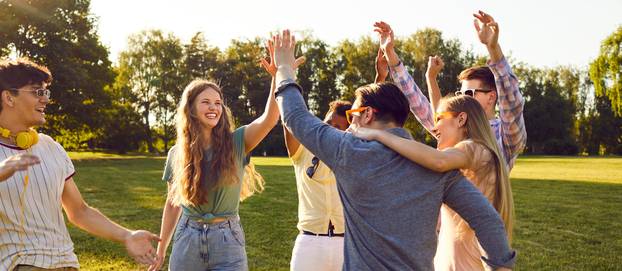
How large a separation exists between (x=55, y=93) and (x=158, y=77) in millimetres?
31098

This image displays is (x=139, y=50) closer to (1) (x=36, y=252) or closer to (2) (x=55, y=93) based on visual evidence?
(2) (x=55, y=93)

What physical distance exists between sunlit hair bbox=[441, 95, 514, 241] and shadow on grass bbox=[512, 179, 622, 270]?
19.0ft

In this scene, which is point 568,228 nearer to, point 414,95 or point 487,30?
point 414,95

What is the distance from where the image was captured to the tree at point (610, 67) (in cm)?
4344

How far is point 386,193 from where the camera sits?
2.69 meters

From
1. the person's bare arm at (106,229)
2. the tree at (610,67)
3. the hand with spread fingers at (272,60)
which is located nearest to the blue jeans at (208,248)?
the person's bare arm at (106,229)

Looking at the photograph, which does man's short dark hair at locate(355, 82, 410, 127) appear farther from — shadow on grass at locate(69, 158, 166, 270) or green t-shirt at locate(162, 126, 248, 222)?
shadow on grass at locate(69, 158, 166, 270)

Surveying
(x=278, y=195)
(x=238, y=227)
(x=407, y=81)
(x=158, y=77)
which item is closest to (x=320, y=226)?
(x=238, y=227)

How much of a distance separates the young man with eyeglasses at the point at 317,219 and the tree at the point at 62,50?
3353 centimetres

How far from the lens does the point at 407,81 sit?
5.01 metres

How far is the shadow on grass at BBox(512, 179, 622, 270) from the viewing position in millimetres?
9023

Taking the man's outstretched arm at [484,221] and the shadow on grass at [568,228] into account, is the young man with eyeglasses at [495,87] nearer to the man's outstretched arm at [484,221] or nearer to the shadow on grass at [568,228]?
the man's outstretched arm at [484,221]

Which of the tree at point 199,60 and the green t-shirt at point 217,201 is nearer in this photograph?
the green t-shirt at point 217,201

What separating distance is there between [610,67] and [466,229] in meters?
45.9
